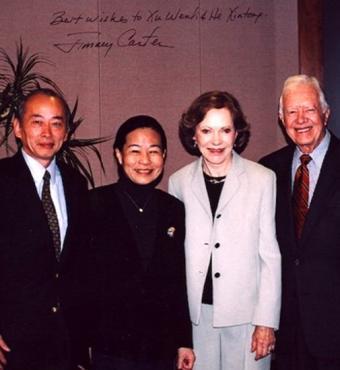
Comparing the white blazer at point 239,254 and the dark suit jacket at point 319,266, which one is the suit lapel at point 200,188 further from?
the dark suit jacket at point 319,266

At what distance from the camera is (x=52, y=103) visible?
2.39m

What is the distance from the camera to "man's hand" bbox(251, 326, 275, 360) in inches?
89.3

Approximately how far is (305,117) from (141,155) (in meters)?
0.90

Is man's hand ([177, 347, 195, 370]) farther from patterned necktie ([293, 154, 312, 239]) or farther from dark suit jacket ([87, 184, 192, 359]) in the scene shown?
patterned necktie ([293, 154, 312, 239])

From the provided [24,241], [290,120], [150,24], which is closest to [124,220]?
[24,241]

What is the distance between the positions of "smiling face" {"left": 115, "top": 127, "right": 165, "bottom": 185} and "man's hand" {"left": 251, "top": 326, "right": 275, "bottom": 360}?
883mm

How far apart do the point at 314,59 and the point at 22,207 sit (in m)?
2.42

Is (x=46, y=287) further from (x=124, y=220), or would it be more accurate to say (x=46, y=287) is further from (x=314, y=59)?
(x=314, y=59)

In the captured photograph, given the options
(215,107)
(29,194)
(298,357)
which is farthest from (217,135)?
(298,357)

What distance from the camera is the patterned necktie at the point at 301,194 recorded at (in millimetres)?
2402

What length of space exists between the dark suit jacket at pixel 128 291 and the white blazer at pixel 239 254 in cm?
18

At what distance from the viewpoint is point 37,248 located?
2145 mm

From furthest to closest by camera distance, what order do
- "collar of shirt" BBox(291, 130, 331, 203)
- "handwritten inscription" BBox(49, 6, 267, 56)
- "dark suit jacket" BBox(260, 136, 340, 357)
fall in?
"handwritten inscription" BBox(49, 6, 267, 56) < "collar of shirt" BBox(291, 130, 331, 203) < "dark suit jacket" BBox(260, 136, 340, 357)

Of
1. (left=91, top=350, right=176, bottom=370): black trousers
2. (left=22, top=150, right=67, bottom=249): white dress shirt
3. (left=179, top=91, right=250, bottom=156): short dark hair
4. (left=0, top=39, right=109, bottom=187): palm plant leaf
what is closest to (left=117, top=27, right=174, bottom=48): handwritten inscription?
(left=0, top=39, right=109, bottom=187): palm plant leaf
